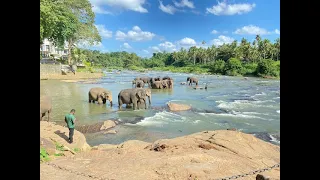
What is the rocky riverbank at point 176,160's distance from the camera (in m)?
5.30

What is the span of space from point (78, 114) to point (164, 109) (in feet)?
14.1

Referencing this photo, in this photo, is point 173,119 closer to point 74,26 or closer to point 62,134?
point 62,134

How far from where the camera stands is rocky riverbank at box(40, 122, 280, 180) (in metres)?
5.30

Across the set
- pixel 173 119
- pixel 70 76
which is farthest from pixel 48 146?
pixel 70 76

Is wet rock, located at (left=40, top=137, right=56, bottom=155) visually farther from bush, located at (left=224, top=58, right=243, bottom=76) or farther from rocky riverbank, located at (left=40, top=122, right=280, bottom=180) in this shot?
bush, located at (left=224, top=58, right=243, bottom=76)

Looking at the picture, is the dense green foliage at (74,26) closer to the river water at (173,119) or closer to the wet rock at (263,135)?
the river water at (173,119)

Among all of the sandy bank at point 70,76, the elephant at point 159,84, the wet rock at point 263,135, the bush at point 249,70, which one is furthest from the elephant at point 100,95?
the bush at point 249,70

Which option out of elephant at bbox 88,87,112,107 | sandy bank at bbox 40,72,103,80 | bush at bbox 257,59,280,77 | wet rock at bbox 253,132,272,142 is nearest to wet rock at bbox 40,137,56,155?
wet rock at bbox 253,132,272,142

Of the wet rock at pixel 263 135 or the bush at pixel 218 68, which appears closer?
the wet rock at pixel 263 135

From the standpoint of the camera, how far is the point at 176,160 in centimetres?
588

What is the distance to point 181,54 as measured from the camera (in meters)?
80.3

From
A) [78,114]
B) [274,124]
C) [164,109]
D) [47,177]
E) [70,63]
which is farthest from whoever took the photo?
A: [70,63]
